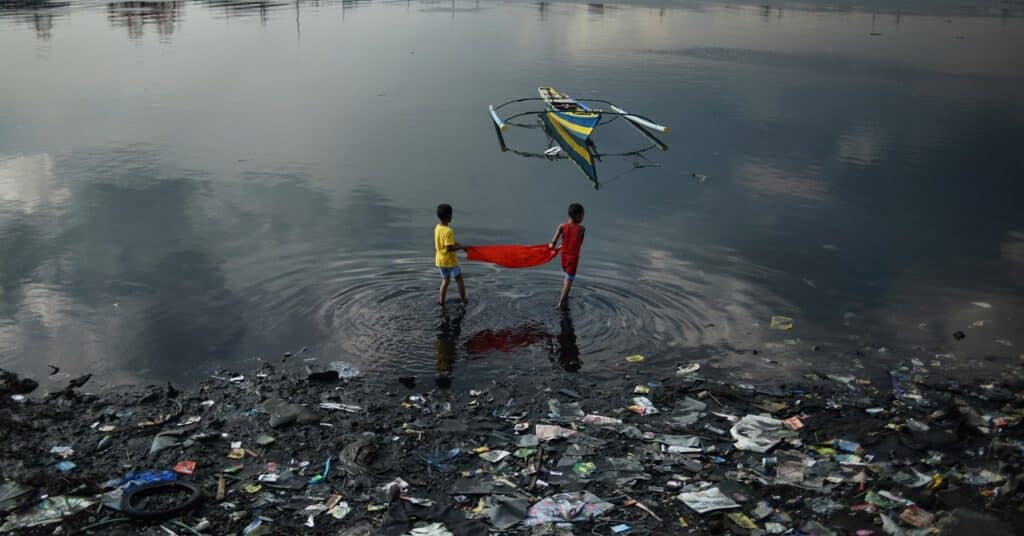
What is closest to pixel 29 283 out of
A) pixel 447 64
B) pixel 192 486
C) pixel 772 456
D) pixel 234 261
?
pixel 234 261

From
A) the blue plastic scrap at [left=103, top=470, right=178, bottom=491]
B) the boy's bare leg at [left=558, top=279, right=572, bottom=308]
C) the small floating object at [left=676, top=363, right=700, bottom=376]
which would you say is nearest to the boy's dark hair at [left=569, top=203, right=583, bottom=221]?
the boy's bare leg at [left=558, top=279, right=572, bottom=308]

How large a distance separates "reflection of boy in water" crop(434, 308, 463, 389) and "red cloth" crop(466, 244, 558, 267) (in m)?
0.94

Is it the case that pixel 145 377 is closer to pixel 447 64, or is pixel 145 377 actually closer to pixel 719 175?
pixel 719 175

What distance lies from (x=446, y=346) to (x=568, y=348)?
1.55 metres

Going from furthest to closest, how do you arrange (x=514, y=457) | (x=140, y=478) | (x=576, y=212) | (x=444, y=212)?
1. (x=576, y=212)
2. (x=444, y=212)
3. (x=514, y=457)
4. (x=140, y=478)

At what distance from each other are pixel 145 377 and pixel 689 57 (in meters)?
33.7

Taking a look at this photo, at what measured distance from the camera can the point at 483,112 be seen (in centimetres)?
2622

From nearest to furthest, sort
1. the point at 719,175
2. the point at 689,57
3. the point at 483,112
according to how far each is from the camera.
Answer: the point at 719,175 < the point at 483,112 < the point at 689,57

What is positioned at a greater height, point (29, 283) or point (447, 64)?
point (447, 64)

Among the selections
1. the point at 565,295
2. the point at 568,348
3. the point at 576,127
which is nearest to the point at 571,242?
the point at 565,295

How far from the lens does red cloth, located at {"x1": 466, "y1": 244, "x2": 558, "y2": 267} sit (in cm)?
1234

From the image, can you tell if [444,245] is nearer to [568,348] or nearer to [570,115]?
[568,348]

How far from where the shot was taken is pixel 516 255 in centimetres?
1247

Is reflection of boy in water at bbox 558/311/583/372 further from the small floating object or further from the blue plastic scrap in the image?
the blue plastic scrap
